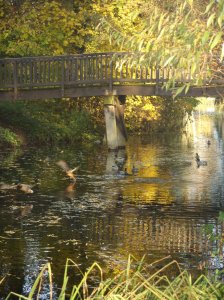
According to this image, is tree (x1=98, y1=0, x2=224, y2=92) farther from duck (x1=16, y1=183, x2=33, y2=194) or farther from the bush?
the bush

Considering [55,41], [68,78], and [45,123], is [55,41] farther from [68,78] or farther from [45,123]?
[68,78]

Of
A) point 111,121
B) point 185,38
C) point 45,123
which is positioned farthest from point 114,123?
point 185,38

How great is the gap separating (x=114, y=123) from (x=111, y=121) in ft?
0.55

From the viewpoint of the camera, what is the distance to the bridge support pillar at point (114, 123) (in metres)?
31.0

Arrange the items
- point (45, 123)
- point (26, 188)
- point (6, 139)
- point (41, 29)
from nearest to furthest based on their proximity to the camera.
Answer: point (26, 188) → point (6, 139) → point (45, 123) → point (41, 29)

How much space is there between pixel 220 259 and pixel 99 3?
87.6ft

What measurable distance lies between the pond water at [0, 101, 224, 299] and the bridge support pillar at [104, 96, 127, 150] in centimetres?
180

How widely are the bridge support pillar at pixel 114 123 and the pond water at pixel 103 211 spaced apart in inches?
70.7

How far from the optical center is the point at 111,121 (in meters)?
31.3

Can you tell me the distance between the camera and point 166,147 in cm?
3319

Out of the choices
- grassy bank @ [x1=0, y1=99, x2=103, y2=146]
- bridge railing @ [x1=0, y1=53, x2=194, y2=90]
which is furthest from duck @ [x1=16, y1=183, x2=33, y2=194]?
grassy bank @ [x1=0, y1=99, x2=103, y2=146]

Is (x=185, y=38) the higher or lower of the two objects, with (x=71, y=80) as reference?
higher

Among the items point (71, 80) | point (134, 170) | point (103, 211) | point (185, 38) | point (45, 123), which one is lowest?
point (45, 123)

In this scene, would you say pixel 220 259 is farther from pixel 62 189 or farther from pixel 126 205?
pixel 62 189
